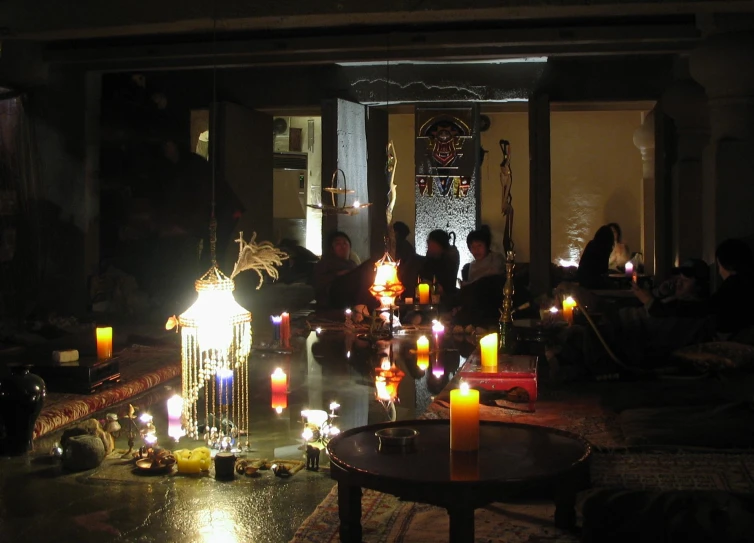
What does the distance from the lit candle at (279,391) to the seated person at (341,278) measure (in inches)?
188

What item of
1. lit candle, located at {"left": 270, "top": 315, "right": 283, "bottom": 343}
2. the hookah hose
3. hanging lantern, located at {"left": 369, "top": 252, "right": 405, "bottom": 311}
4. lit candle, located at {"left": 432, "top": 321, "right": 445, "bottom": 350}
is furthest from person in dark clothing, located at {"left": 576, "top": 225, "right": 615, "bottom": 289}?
the hookah hose

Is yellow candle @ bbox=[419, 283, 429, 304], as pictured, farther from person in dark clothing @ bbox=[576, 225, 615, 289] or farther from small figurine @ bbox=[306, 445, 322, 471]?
small figurine @ bbox=[306, 445, 322, 471]

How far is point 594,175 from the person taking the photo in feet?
52.8

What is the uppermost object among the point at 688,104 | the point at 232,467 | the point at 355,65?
the point at 355,65

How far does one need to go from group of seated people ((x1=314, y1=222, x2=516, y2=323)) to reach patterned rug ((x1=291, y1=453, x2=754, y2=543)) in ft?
19.1

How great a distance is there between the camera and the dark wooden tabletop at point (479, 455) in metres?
3.29

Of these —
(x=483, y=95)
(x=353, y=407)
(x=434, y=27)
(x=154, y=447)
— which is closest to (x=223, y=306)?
(x=154, y=447)

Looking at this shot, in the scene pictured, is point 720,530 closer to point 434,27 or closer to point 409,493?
point 409,493

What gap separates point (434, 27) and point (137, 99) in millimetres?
4792

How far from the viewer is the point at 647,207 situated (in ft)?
47.4

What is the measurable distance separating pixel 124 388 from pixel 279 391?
4.03ft

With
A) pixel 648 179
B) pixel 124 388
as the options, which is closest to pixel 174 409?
pixel 124 388

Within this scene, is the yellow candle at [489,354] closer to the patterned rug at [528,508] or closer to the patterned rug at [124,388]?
the patterned rug at [528,508]

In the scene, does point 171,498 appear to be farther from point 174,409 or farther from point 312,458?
point 174,409
